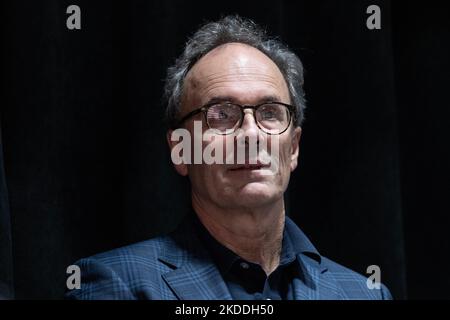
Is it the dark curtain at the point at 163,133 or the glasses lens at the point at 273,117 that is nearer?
the glasses lens at the point at 273,117

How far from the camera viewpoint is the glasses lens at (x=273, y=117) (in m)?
1.46

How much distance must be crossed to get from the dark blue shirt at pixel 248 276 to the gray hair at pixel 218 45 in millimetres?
272

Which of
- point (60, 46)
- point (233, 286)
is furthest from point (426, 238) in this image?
point (60, 46)

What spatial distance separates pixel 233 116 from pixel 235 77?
0.08 m

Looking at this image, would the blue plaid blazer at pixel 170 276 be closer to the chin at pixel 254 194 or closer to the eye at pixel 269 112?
the chin at pixel 254 194

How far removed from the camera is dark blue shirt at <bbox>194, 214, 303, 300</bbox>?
4.66 ft

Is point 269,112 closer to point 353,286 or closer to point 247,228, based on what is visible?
point 247,228

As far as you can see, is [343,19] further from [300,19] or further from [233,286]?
[233,286]

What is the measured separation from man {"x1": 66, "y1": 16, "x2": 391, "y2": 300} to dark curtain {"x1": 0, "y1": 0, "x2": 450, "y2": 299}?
0.26 m

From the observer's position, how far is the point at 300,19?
197 cm

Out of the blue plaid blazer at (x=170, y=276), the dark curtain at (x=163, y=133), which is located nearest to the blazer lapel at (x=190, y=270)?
the blue plaid blazer at (x=170, y=276)

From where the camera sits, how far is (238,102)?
1.44 m
